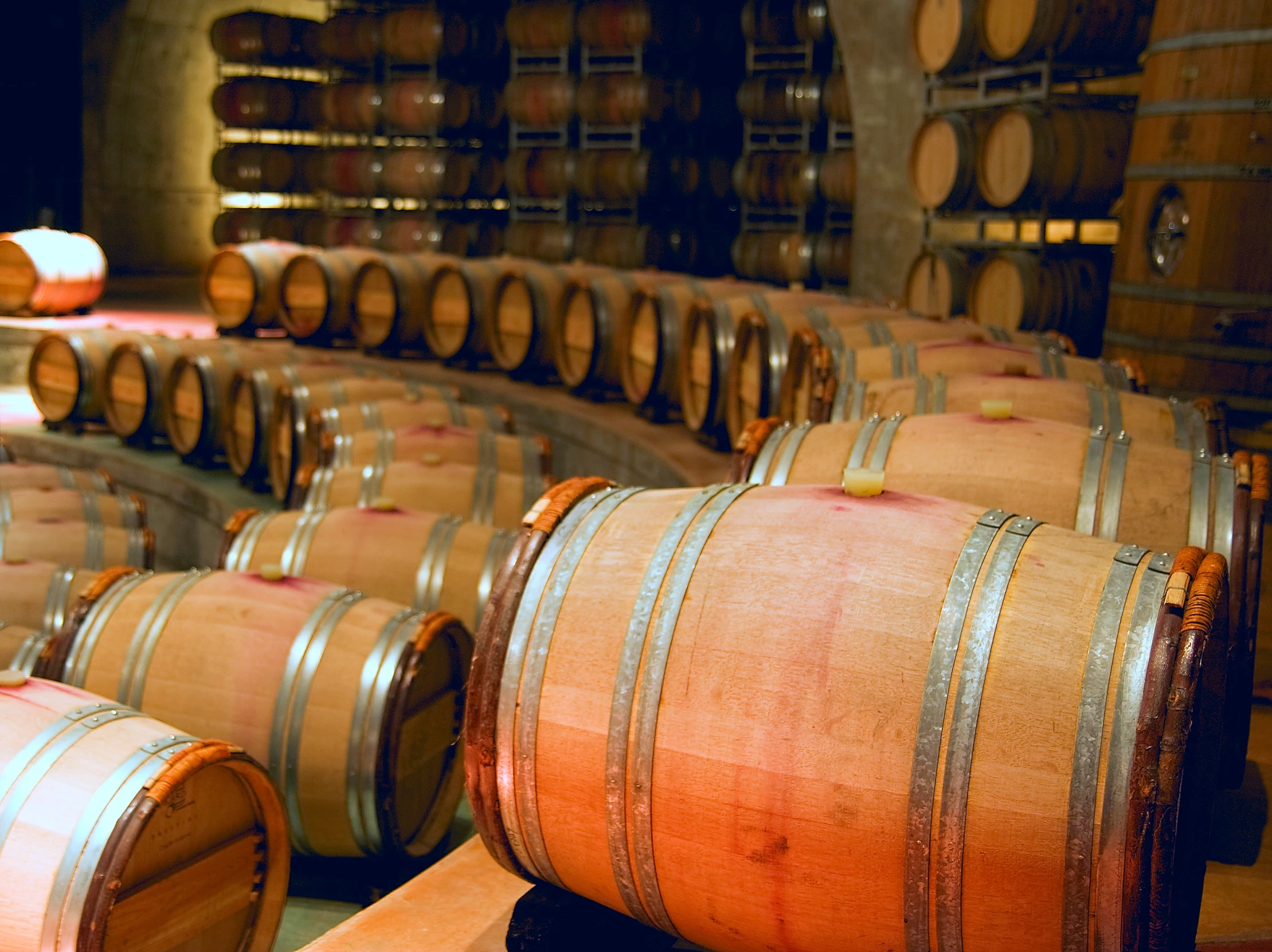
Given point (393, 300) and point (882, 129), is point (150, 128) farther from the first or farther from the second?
point (882, 129)

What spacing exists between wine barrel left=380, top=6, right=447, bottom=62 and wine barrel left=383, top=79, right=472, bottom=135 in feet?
0.92

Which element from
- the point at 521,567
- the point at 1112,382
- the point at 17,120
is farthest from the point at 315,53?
the point at 521,567

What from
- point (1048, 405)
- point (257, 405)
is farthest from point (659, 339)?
point (1048, 405)

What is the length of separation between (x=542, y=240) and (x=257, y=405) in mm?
5458

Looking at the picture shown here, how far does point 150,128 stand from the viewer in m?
16.4

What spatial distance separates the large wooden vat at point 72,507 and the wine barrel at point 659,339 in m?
2.52

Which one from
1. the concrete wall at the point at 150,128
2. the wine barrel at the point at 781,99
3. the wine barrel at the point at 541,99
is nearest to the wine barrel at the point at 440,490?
the wine barrel at the point at 781,99

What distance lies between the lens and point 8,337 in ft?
34.1

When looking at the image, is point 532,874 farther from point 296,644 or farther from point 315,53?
point 315,53

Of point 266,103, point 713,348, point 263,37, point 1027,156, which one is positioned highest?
point 263,37

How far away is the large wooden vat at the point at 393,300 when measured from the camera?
29.1 feet

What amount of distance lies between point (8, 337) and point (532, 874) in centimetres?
1002

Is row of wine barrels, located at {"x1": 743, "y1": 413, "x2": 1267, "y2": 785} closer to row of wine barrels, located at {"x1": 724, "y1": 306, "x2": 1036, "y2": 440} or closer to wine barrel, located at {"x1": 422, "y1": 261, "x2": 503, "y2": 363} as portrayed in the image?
row of wine barrels, located at {"x1": 724, "y1": 306, "x2": 1036, "y2": 440}

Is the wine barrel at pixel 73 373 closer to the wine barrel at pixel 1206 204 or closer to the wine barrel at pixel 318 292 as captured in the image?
the wine barrel at pixel 318 292
